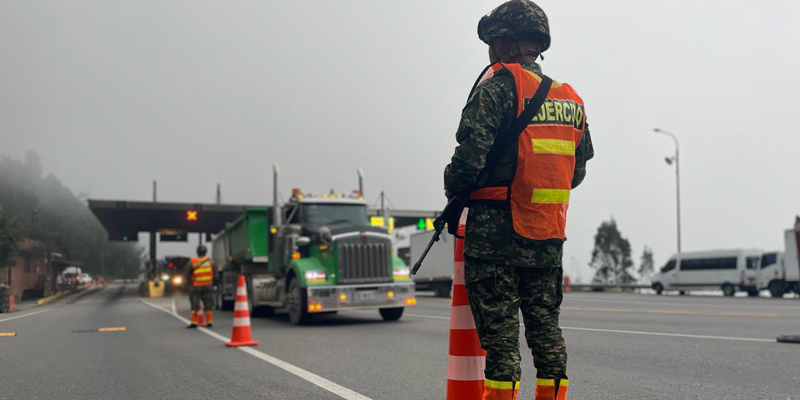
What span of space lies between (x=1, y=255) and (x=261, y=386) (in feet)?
115

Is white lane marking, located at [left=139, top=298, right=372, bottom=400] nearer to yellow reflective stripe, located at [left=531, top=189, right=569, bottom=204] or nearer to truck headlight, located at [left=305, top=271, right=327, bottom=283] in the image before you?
yellow reflective stripe, located at [left=531, top=189, right=569, bottom=204]

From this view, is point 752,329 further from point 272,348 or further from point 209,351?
point 209,351

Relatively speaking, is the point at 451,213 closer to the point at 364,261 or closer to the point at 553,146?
the point at 553,146

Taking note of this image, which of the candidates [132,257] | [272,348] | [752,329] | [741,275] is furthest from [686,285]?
[132,257]

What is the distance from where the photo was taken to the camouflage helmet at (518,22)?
324cm

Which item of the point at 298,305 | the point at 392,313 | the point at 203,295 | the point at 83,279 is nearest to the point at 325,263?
the point at 298,305

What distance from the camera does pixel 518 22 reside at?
325cm

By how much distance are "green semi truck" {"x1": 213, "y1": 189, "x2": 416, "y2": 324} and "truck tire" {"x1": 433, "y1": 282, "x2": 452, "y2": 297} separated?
1524 cm

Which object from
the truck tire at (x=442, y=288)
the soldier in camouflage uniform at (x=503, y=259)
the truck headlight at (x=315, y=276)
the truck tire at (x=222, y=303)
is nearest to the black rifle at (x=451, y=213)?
the soldier in camouflage uniform at (x=503, y=259)

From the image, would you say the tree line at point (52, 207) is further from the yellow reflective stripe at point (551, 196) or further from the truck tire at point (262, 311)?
the yellow reflective stripe at point (551, 196)

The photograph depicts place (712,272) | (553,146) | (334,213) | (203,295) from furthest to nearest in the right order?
1. (712,272)
2. (334,213)
3. (203,295)
4. (553,146)

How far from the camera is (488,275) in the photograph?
3.06 metres

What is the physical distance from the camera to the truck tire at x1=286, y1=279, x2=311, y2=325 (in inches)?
532

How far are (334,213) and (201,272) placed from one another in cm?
296
